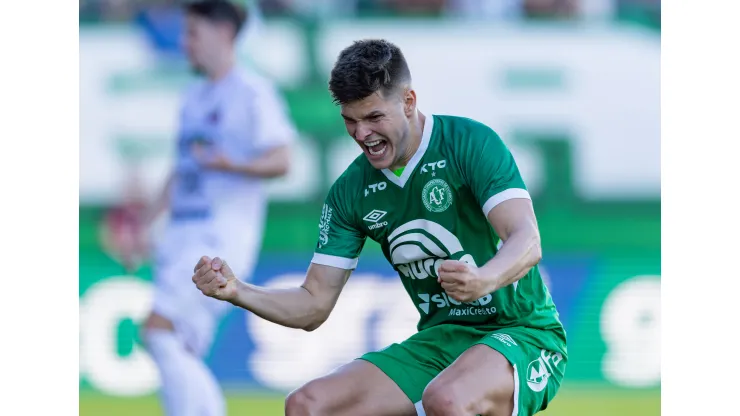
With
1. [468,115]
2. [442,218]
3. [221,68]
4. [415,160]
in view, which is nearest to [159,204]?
[221,68]

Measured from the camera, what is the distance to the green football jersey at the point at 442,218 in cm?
335

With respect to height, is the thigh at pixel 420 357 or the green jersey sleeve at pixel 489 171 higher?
the green jersey sleeve at pixel 489 171

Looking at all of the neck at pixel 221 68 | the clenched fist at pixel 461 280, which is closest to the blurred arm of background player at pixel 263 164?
the neck at pixel 221 68

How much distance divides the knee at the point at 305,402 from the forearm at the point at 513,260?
0.82 m

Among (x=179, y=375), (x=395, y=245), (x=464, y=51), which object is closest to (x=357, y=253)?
(x=395, y=245)

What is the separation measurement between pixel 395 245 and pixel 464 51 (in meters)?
2.94

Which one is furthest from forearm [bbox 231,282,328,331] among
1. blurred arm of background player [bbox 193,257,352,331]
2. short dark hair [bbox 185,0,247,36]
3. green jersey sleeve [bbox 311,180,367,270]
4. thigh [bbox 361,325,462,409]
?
short dark hair [bbox 185,0,247,36]

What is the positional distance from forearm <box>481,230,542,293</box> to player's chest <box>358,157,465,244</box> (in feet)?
1.23

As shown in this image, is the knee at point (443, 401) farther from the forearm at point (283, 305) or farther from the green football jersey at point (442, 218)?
the forearm at point (283, 305)

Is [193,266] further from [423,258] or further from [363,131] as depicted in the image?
[363,131]

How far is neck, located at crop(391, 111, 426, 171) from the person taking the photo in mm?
3408

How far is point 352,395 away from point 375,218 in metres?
0.67

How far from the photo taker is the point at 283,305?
3426mm

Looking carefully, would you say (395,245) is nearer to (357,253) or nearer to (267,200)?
(357,253)
